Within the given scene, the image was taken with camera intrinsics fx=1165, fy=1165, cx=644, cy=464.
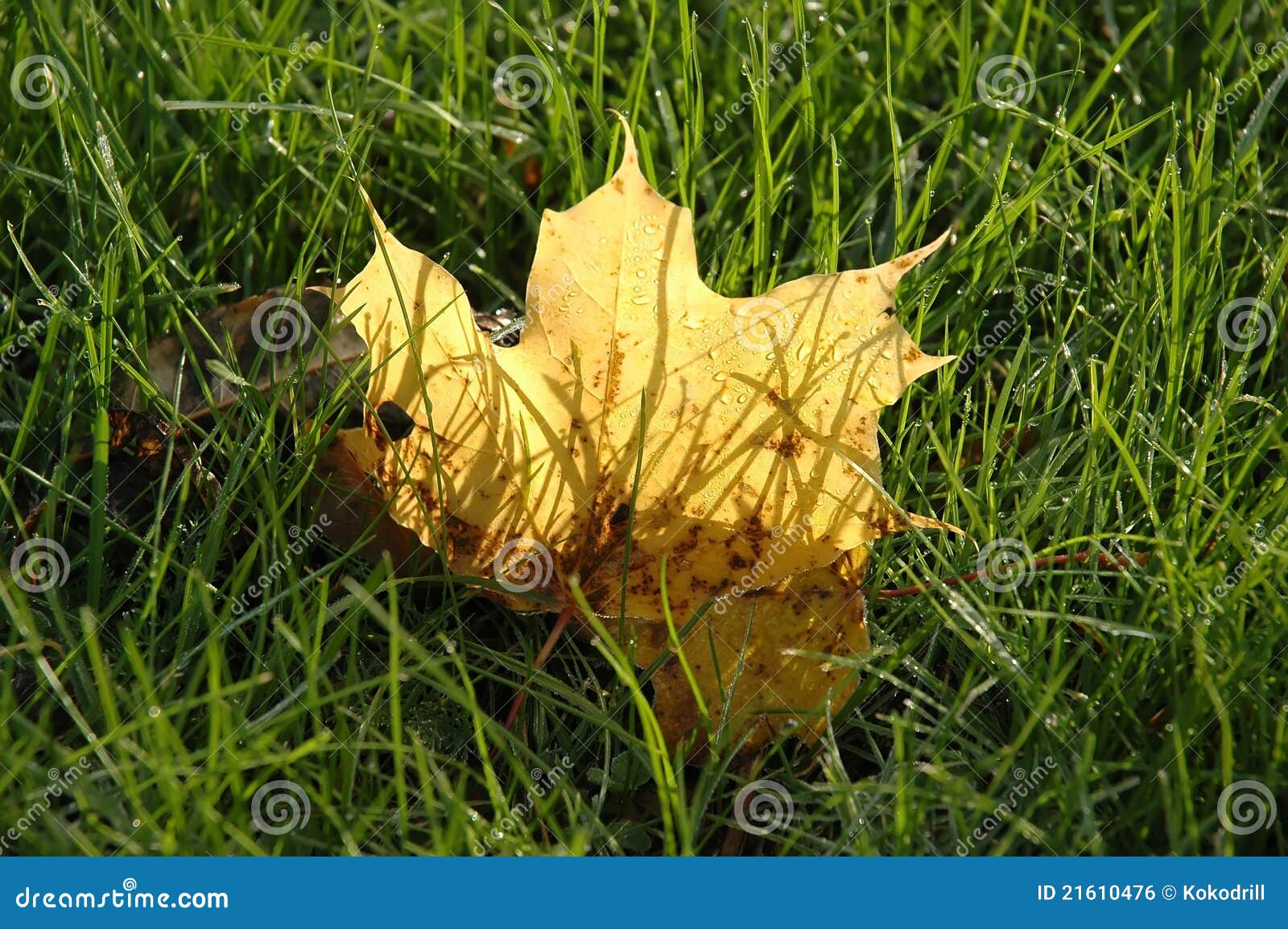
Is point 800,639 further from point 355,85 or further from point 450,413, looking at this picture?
point 355,85

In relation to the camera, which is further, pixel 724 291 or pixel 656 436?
pixel 724 291

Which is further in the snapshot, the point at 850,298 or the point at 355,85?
the point at 355,85

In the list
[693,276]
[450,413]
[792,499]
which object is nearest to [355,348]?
[450,413]

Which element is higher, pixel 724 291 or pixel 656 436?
pixel 724 291

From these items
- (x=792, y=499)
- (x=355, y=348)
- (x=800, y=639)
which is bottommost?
(x=800, y=639)
